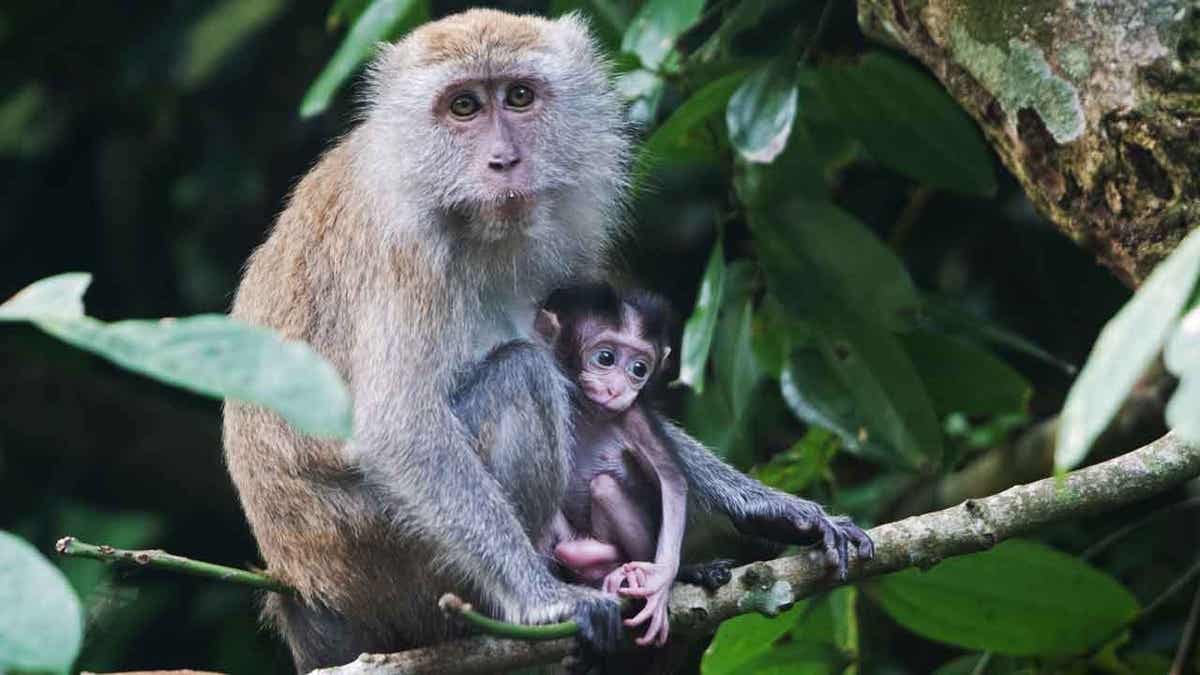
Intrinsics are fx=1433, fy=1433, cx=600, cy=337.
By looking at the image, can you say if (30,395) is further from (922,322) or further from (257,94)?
(922,322)

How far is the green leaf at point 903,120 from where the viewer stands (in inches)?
205

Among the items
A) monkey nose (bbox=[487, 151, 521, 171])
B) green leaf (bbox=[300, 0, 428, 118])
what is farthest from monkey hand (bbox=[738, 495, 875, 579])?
green leaf (bbox=[300, 0, 428, 118])

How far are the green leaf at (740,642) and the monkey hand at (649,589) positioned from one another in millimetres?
514

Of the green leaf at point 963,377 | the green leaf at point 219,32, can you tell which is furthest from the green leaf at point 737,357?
the green leaf at point 219,32

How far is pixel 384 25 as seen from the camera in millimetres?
4453

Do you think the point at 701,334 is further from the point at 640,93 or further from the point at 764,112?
the point at 640,93

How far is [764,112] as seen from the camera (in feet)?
15.6

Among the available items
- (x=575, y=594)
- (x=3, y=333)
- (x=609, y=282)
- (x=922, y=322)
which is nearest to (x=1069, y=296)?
(x=922, y=322)

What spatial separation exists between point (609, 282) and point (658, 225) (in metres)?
3.07

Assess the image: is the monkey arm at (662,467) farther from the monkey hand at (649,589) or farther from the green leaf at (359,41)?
the green leaf at (359,41)

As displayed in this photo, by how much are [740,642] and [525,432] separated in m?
0.93

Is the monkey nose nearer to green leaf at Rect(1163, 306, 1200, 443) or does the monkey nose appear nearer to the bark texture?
the bark texture

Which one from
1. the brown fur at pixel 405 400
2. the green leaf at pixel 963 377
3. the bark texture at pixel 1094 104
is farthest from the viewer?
the green leaf at pixel 963 377

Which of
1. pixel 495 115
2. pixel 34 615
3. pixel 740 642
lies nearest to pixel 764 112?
pixel 495 115
